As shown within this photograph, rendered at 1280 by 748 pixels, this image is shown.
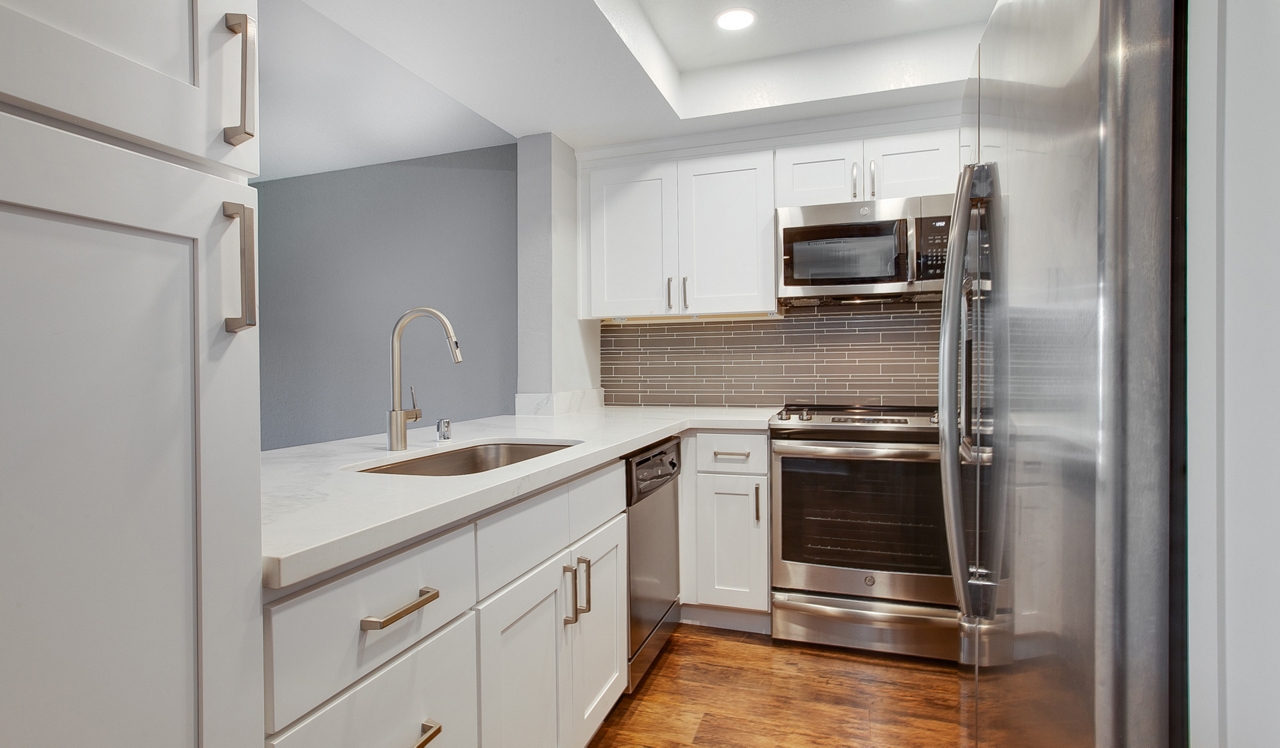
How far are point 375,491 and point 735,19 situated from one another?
2.12 meters

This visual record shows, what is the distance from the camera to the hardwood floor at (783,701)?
1815 millimetres

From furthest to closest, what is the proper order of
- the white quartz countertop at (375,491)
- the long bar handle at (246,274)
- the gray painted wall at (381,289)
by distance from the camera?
the gray painted wall at (381,289) < the white quartz countertop at (375,491) < the long bar handle at (246,274)

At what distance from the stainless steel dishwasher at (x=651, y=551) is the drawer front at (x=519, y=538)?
49 cm

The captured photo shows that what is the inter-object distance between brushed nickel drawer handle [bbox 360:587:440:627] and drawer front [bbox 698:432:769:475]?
1.61 m

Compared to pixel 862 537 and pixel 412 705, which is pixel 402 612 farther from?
pixel 862 537

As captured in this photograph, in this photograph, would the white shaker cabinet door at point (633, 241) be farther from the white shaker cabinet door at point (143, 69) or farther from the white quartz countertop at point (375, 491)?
the white shaker cabinet door at point (143, 69)

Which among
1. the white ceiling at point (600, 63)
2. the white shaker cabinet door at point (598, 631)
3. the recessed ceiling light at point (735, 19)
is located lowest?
the white shaker cabinet door at point (598, 631)

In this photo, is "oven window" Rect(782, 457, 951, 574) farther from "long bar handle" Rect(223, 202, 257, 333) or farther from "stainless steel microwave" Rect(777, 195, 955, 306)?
"long bar handle" Rect(223, 202, 257, 333)

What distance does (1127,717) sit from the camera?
57cm

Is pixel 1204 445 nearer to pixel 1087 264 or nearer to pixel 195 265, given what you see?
pixel 1087 264

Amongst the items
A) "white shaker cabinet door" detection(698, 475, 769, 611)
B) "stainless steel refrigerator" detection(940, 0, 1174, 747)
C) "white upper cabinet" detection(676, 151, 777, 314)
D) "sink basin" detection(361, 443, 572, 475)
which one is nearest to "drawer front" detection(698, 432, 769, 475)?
"white shaker cabinet door" detection(698, 475, 769, 611)

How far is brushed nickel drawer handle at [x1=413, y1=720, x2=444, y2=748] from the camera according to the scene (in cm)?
98

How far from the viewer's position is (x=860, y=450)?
7.53 feet

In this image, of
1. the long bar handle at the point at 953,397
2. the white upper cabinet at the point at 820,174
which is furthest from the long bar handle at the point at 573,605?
the white upper cabinet at the point at 820,174
